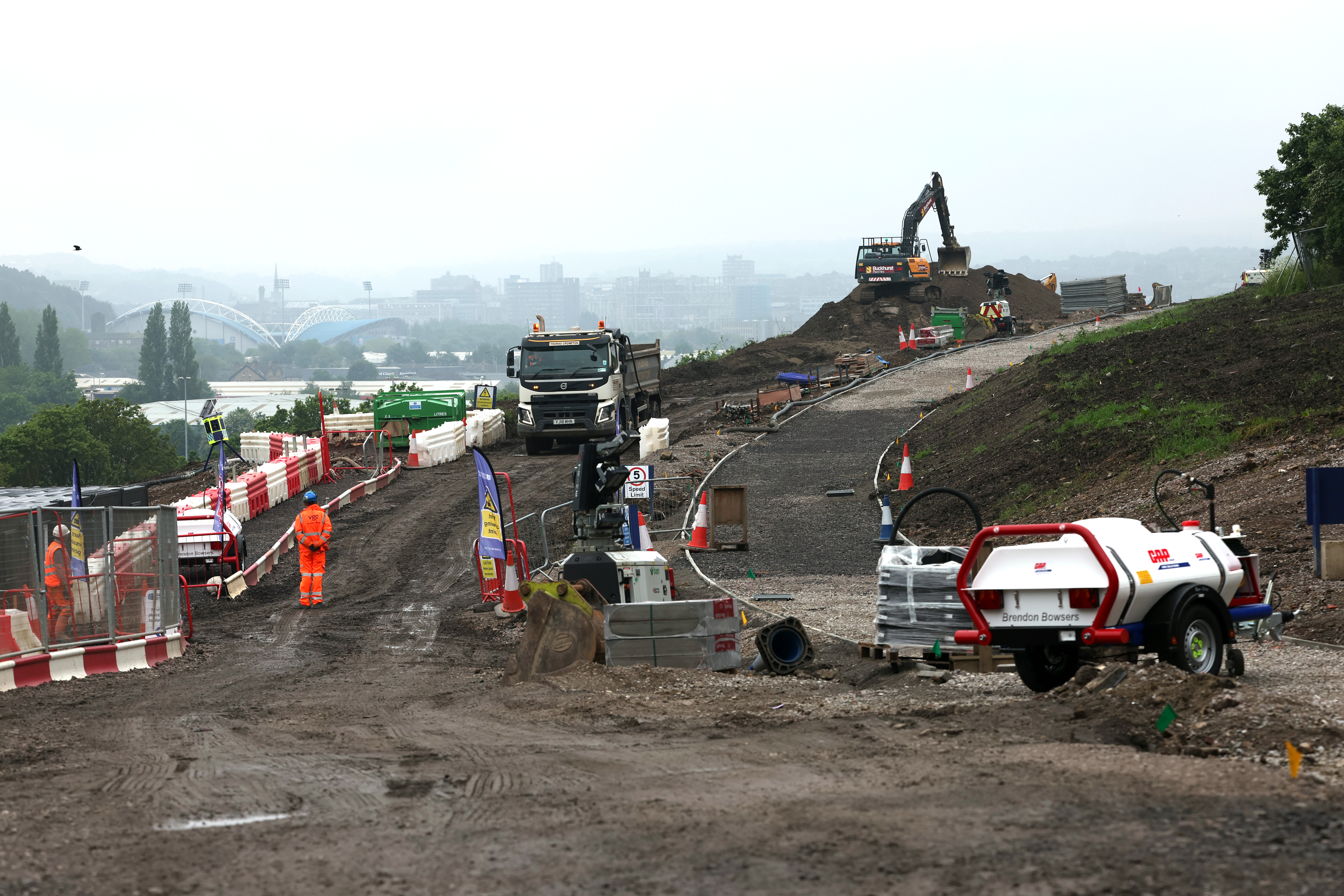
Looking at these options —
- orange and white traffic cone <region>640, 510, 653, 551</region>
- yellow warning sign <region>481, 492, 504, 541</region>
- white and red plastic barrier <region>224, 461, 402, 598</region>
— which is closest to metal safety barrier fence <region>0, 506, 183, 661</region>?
yellow warning sign <region>481, 492, 504, 541</region>

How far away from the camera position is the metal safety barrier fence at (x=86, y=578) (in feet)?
38.6

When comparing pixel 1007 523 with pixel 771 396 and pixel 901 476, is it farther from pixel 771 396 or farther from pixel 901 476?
pixel 771 396

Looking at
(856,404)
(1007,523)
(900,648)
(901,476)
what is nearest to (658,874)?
(900,648)

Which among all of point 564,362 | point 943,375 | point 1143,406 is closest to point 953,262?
point 943,375

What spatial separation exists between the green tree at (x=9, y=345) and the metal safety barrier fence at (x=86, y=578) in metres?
167

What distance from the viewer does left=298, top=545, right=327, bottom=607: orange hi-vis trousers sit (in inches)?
683

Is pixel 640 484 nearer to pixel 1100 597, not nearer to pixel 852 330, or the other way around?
pixel 1100 597

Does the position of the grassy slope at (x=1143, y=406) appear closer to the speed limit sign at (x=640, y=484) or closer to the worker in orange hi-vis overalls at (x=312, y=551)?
the speed limit sign at (x=640, y=484)

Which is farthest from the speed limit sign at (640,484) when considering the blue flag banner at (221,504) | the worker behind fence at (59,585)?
the worker behind fence at (59,585)

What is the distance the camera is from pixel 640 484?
887 inches

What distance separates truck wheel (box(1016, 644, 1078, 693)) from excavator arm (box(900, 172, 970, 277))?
175 feet

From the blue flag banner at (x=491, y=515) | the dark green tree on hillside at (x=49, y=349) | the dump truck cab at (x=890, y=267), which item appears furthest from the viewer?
the dark green tree on hillside at (x=49, y=349)

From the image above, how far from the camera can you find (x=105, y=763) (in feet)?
26.3

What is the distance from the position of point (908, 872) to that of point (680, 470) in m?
22.4
